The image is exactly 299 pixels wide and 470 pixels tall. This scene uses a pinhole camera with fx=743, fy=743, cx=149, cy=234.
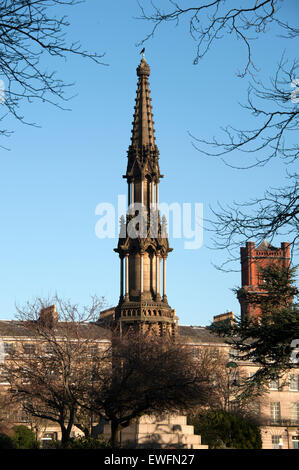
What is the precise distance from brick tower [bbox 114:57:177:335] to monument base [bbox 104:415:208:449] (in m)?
14.6

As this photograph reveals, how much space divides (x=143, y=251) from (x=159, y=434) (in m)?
17.8

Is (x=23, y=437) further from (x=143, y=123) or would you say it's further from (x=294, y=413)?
(x=294, y=413)

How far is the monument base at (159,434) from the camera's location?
3566cm

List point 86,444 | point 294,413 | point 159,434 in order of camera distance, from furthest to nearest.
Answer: point 294,413 → point 159,434 → point 86,444

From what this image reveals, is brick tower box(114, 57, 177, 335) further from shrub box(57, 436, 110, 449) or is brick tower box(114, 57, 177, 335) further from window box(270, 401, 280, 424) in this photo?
window box(270, 401, 280, 424)

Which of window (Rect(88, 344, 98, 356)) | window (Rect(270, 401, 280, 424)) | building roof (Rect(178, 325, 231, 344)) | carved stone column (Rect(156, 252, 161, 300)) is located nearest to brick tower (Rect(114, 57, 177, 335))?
carved stone column (Rect(156, 252, 161, 300))

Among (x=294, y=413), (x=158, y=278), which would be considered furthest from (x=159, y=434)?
(x=294, y=413)

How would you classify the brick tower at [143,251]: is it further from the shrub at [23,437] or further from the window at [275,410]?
the window at [275,410]

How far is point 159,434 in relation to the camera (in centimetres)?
3641

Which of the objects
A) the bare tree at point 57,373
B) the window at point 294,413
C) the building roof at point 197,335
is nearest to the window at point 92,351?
the bare tree at point 57,373

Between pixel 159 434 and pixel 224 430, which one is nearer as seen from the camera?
pixel 159 434

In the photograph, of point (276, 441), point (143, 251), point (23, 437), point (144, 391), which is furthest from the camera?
point (276, 441)

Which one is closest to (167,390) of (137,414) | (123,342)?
(137,414)

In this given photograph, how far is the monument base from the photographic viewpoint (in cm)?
3566
